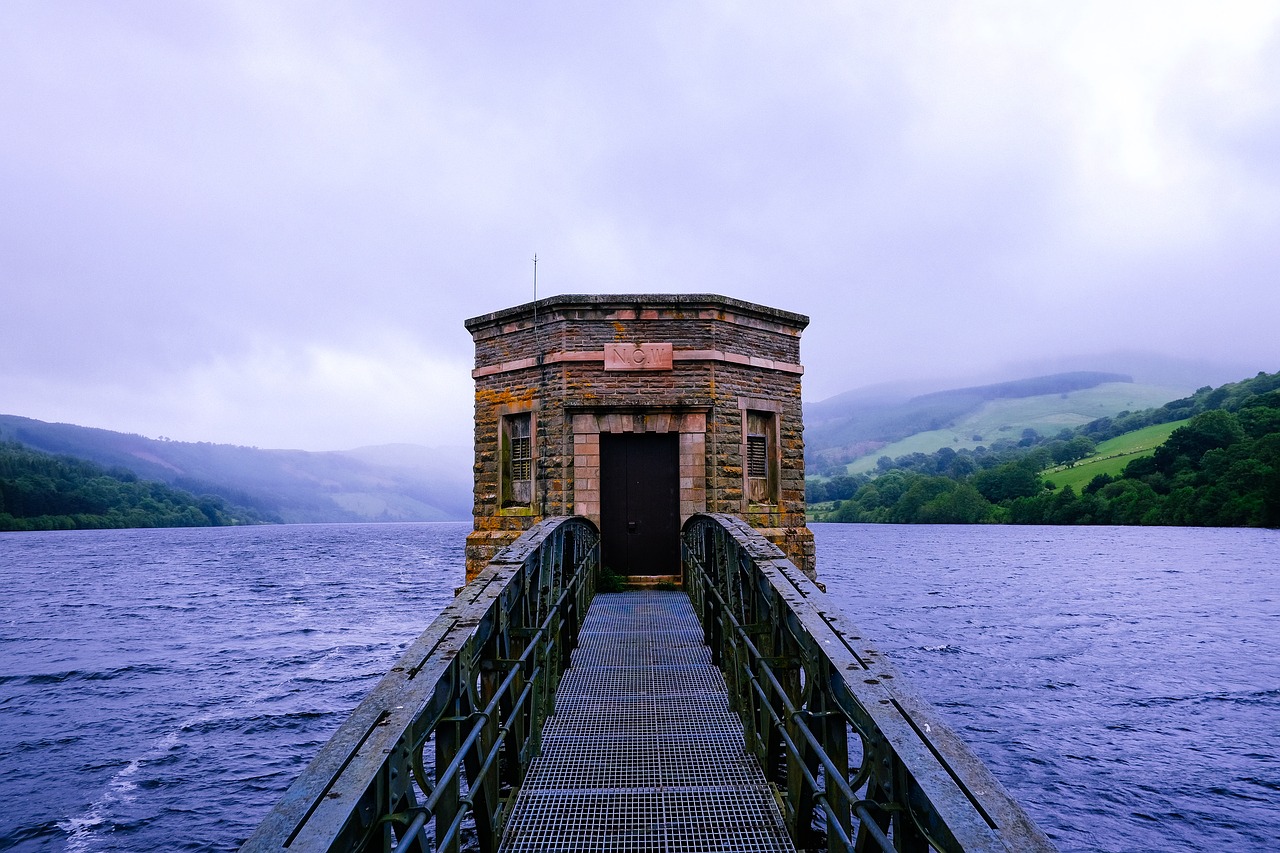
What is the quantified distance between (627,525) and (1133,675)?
564 inches

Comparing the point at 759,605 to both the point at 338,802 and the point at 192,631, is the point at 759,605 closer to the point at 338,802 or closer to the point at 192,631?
the point at 338,802

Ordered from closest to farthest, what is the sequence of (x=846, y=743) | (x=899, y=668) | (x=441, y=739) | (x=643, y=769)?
1. (x=846, y=743)
2. (x=441, y=739)
3. (x=643, y=769)
4. (x=899, y=668)

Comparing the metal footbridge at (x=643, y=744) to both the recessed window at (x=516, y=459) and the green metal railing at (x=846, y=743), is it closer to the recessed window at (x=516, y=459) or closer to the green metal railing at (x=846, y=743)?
the green metal railing at (x=846, y=743)

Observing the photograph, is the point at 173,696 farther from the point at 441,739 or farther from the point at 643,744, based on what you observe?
the point at 441,739

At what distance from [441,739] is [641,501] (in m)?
10.6

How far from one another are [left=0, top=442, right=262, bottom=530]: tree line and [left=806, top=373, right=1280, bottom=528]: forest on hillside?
119 metres

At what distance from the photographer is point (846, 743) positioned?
3297 mm

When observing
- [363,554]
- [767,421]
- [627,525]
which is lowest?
[363,554]

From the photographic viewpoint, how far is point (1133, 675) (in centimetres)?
1938

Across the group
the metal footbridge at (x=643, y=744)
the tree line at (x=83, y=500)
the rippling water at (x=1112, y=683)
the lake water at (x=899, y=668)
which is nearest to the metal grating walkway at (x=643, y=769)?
the metal footbridge at (x=643, y=744)

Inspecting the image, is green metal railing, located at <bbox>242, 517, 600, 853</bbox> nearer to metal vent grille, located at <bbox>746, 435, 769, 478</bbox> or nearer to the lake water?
the lake water

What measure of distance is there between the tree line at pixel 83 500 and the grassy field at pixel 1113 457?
13698 centimetres

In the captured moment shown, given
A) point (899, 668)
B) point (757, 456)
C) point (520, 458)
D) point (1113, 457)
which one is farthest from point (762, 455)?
point (1113, 457)

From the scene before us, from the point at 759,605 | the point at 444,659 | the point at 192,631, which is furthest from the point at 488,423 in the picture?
the point at 192,631
